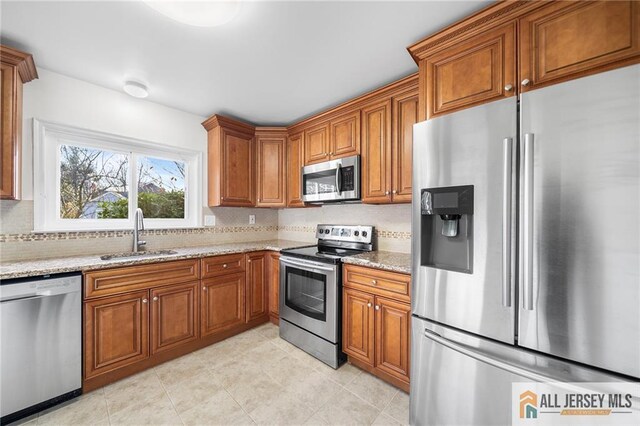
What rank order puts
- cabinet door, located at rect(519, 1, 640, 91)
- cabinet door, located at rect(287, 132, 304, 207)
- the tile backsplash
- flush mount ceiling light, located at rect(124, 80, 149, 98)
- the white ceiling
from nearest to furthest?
cabinet door, located at rect(519, 1, 640, 91) → the white ceiling → the tile backsplash → flush mount ceiling light, located at rect(124, 80, 149, 98) → cabinet door, located at rect(287, 132, 304, 207)

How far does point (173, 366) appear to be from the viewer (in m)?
2.18

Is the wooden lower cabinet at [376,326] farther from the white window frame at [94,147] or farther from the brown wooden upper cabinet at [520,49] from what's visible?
the white window frame at [94,147]

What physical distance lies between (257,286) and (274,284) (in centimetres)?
19

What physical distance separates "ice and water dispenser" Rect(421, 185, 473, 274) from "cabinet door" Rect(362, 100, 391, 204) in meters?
0.78

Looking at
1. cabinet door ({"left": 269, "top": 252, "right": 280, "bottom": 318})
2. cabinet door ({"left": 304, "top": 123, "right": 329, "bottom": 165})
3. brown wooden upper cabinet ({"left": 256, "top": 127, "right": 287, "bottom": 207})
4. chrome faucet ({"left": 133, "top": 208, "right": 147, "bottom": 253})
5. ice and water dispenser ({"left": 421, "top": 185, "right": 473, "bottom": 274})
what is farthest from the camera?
brown wooden upper cabinet ({"left": 256, "top": 127, "right": 287, "bottom": 207})

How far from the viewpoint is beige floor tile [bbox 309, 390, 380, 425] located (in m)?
1.61

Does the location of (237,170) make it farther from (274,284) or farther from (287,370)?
(287,370)

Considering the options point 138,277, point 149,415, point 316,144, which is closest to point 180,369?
point 149,415

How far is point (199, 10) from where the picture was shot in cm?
136

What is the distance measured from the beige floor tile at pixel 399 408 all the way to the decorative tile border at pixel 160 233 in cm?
125

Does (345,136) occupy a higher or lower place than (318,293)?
higher

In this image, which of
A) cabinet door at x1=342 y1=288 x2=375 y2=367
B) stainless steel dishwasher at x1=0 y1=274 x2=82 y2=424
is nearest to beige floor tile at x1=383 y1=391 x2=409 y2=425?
cabinet door at x1=342 y1=288 x2=375 y2=367

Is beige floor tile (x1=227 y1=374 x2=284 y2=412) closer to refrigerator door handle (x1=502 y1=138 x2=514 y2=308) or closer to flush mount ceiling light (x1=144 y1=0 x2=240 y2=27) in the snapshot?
refrigerator door handle (x1=502 y1=138 x2=514 y2=308)

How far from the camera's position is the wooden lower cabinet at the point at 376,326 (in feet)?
5.99
